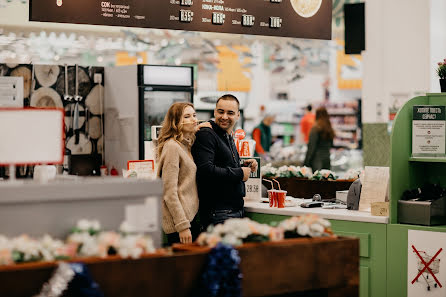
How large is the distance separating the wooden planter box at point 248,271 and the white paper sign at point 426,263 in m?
1.52

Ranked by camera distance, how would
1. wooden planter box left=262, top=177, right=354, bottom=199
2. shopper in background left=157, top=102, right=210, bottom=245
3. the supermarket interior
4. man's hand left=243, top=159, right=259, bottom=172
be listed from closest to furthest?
the supermarket interior, shopper in background left=157, top=102, right=210, bottom=245, man's hand left=243, top=159, right=259, bottom=172, wooden planter box left=262, top=177, right=354, bottom=199

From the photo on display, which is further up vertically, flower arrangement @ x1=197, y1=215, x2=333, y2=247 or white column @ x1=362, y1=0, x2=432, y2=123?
white column @ x1=362, y1=0, x2=432, y2=123

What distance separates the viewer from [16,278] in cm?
285

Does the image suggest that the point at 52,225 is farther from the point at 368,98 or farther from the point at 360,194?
the point at 368,98

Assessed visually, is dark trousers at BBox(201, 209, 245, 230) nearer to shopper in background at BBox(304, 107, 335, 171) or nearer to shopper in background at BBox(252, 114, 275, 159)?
shopper in background at BBox(304, 107, 335, 171)

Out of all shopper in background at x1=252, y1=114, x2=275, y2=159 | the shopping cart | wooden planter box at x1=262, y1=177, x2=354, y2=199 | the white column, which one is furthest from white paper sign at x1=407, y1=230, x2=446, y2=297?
shopper in background at x1=252, y1=114, x2=275, y2=159

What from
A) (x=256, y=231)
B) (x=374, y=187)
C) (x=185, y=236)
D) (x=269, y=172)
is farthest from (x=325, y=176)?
(x=256, y=231)

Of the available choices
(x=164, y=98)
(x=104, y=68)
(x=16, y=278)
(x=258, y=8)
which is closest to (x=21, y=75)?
(x=104, y=68)

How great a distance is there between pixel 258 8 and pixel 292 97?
579 inches

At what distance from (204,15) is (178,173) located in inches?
79.7

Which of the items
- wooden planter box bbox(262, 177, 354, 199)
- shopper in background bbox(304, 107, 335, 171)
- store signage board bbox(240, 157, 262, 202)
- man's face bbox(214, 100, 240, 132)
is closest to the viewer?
man's face bbox(214, 100, 240, 132)

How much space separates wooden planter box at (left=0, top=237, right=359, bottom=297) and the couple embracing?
1502 millimetres

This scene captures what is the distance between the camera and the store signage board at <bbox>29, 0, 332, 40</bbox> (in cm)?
597

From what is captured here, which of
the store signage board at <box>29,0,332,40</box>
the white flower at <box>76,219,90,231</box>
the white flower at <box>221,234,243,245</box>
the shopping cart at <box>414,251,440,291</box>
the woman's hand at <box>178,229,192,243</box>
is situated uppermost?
the store signage board at <box>29,0,332,40</box>
